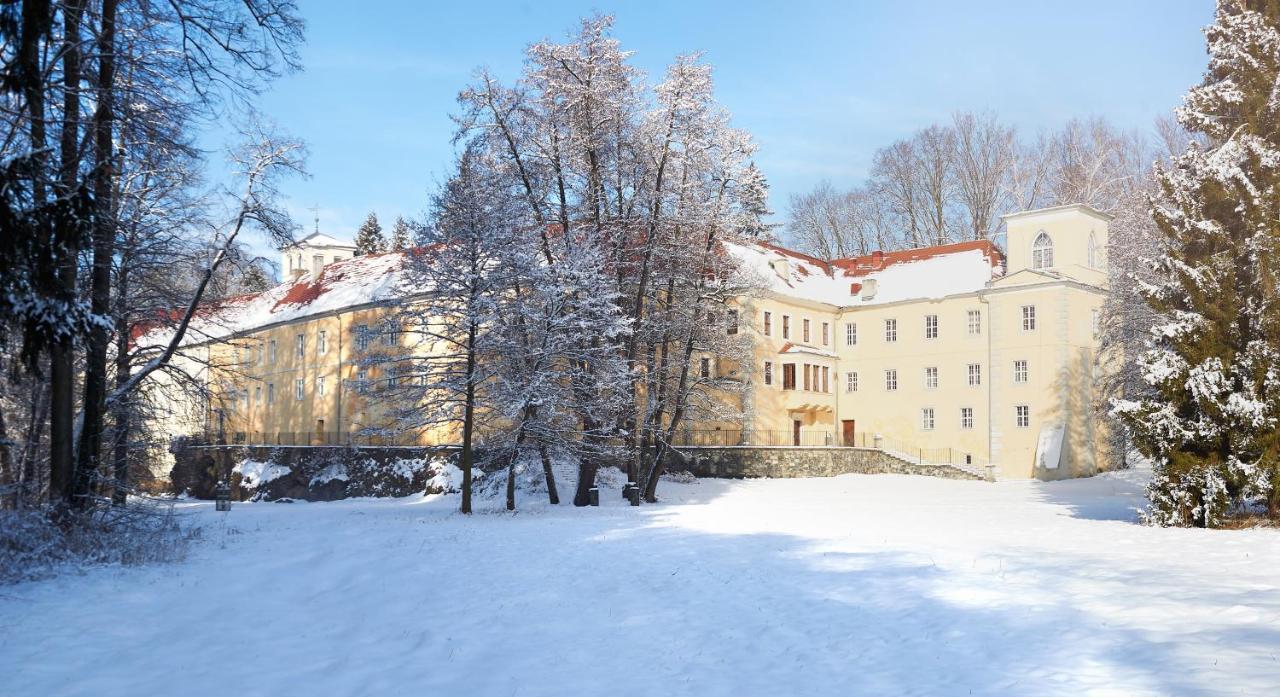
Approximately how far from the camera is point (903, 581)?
1423 cm

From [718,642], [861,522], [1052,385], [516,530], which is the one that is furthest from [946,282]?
[718,642]

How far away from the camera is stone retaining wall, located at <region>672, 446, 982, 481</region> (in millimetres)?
40812

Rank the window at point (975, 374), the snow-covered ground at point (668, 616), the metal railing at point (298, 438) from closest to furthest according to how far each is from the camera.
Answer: the snow-covered ground at point (668, 616) < the metal railing at point (298, 438) < the window at point (975, 374)

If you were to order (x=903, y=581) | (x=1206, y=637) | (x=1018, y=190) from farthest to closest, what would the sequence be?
(x=1018, y=190) < (x=903, y=581) < (x=1206, y=637)

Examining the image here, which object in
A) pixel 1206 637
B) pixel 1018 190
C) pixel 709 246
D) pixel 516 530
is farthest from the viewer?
pixel 1018 190

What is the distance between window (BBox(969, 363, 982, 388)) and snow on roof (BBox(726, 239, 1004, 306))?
11.5ft

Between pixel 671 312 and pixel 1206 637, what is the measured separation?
2191 centimetres

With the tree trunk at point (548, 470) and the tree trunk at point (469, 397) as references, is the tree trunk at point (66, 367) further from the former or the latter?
the tree trunk at point (548, 470)

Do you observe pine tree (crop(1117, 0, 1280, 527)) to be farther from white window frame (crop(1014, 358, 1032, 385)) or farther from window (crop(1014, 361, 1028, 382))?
window (crop(1014, 361, 1028, 382))

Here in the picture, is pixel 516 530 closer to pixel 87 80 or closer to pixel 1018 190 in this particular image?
pixel 87 80

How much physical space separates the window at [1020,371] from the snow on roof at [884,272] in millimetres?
3933

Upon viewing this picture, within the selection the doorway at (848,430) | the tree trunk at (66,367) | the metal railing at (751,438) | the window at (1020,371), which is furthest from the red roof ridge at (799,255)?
the tree trunk at (66,367)

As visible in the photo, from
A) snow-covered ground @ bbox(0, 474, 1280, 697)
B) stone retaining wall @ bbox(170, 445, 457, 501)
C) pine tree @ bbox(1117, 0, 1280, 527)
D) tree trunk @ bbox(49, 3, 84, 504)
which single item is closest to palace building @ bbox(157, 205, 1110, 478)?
stone retaining wall @ bbox(170, 445, 457, 501)

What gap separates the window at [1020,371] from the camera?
152 feet
